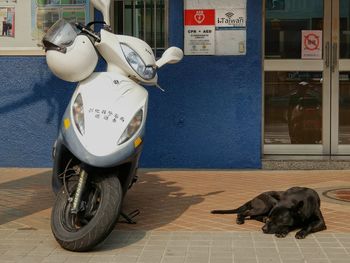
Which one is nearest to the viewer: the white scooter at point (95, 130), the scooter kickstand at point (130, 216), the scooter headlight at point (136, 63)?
the white scooter at point (95, 130)

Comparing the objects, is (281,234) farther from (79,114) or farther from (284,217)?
(79,114)

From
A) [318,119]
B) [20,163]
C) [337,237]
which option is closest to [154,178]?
[20,163]

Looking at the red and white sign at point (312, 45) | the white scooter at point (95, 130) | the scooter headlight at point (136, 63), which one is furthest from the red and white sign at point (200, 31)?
the scooter headlight at point (136, 63)

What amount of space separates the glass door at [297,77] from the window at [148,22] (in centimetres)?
155

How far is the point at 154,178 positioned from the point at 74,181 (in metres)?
2.76

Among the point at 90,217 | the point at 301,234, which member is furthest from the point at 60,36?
the point at 301,234

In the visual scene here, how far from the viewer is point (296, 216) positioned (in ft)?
17.1

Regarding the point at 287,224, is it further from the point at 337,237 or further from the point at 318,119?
the point at 318,119

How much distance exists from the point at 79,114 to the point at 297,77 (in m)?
4.62

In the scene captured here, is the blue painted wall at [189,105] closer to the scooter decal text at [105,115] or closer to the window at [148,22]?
the window at [148,22]

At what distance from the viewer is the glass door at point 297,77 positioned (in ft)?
28.7

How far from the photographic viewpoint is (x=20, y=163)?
876 cm

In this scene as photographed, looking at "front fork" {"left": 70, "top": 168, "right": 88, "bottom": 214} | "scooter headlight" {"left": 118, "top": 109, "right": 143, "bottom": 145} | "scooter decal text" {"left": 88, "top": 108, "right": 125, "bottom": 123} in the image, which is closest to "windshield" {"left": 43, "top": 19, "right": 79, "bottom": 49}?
"scooter decal text" {"left": 88, "top": 108, "right": 125, "bottom": 123}

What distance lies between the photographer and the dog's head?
5.19 metres
